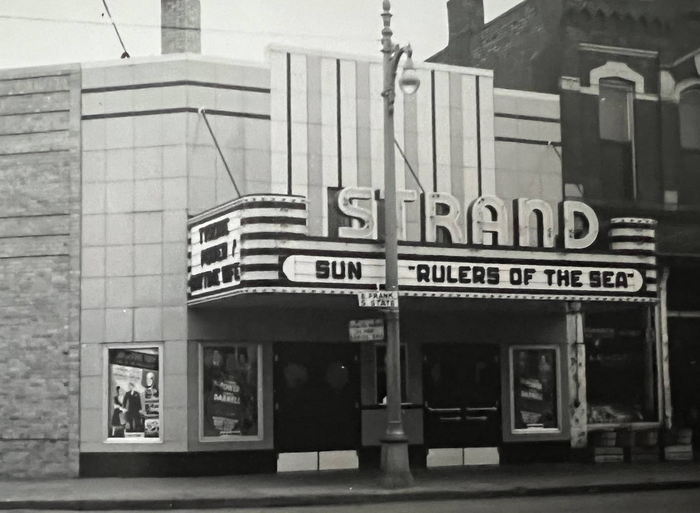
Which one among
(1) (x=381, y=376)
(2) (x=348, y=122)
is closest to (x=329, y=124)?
(2) (x=348, y=122)

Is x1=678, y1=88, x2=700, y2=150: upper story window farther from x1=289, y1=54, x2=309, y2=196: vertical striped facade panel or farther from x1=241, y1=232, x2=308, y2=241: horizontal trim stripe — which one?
x1=241, y1=232, x2=308, y2=241: horizontal trim stripe

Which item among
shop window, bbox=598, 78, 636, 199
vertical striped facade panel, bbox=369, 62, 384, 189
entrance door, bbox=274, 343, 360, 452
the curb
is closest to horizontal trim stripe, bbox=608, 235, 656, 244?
shop window, bbox=598, 78, 636, 199

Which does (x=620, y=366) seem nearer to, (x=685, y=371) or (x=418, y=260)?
(x=685, y=371)

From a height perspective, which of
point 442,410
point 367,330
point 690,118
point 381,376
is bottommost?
point 442,410

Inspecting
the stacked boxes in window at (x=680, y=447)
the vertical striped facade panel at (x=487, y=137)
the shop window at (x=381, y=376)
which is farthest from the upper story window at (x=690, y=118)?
the shop window at (x=381, y=376)

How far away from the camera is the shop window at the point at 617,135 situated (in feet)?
77.8

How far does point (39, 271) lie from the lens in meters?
20.0

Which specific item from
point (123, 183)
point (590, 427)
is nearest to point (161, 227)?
point (123, 183)

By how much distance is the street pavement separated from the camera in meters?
15.5

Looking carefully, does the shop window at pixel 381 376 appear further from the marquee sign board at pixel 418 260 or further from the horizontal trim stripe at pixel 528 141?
the horizontal trim stripe at pixel 528 141

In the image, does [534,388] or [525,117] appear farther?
[525,117]

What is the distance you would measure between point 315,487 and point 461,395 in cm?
→ 499

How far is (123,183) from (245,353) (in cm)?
379

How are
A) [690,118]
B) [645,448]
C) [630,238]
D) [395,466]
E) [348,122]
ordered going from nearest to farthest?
[395,466], [630,238], [348,122], [645,448], [690,118]
